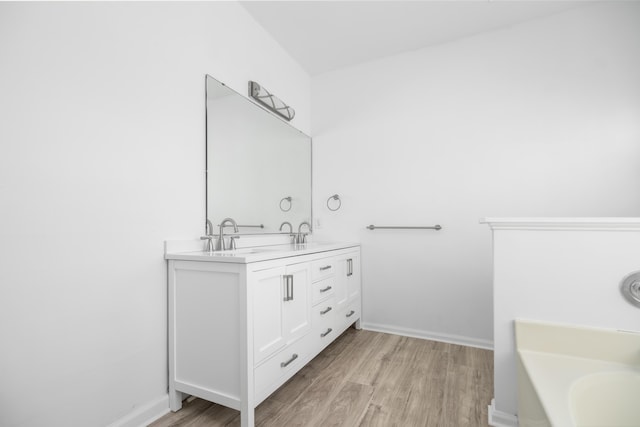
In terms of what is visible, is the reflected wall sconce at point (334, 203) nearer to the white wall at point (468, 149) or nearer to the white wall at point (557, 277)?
the white wall at point (468, 149)

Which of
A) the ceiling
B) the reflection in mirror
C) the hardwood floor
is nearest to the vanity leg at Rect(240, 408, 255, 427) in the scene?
the hardwood floor

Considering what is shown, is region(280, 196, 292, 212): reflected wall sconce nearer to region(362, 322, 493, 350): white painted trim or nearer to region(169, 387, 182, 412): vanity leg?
region(362, 322, 493, 350): white painted trim

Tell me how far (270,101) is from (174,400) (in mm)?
2023

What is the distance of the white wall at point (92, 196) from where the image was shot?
1.00 m

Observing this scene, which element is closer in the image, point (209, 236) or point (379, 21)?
point (209, 236)

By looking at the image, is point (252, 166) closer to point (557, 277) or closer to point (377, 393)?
point (377, 393)

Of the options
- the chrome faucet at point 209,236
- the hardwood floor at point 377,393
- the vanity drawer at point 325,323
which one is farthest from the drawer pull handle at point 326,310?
the chrome faucet at point 209,236

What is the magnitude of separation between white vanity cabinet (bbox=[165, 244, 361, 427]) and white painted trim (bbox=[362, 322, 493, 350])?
1.06 metres

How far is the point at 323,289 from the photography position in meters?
1.94

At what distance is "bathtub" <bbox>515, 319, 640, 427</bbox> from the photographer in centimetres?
87

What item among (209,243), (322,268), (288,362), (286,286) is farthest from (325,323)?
(209,243)

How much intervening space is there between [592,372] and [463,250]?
1353mm

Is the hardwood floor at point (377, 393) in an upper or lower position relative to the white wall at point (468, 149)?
lower

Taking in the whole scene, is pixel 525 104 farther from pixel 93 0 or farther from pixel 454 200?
pixel 93 0
